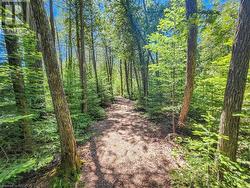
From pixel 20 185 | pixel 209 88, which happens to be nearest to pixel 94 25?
pixel 209 88

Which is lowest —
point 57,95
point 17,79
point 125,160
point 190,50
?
point 125,160

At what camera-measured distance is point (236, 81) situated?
348 cm

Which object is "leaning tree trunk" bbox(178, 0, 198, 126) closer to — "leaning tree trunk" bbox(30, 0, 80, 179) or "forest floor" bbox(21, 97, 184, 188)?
"forest floor" bbox(21, 97, 184, 188)

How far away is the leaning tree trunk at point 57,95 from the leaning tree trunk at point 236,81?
12.2 ft

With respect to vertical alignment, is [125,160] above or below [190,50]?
below

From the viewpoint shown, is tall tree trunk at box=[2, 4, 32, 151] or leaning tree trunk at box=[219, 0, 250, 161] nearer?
leaning tree trunk at box=[219, 0, 250, 161]

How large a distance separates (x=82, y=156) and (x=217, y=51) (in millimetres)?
12456

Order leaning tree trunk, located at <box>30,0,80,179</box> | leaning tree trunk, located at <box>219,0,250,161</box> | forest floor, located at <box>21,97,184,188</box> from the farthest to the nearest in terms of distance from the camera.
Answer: forest floor, located at <box>21,97,184,188</box> → leaning tree trunk, located at <box>30,0,80,179</box> → leaning tree trunk, located at <box>219,0,250,161</box>

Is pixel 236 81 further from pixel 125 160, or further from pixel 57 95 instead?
pixel 57 95

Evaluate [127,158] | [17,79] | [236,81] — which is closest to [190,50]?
[236,81]

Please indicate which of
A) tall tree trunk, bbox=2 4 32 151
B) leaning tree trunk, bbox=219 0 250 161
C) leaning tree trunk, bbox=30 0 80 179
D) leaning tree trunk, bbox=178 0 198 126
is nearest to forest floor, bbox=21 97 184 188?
leaning tree trunk, bbox=30 0 80 179

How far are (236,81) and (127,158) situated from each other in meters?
3.85

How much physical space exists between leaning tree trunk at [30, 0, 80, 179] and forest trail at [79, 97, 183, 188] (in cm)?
51

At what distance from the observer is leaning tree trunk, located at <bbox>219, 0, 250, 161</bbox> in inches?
132
